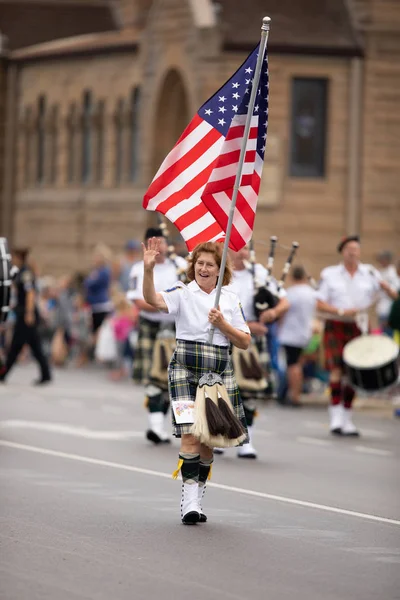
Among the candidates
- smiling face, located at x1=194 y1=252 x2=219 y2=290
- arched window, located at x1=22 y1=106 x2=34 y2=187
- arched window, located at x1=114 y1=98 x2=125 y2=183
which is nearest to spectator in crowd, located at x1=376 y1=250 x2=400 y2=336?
smiling face, located at x1=194 y1=252 x2=219 y2=290

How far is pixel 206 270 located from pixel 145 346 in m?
5.47

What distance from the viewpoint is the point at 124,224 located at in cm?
4206

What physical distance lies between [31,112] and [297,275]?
28377mm

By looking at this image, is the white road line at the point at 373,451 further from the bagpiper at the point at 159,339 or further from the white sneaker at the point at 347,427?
the bagpiper at the point at 159,339

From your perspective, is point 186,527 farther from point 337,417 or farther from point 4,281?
point 337,417

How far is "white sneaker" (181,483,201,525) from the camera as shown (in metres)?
9.73

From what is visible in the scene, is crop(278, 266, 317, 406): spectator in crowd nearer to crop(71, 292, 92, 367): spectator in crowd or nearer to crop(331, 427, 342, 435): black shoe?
crop(331, 427, 342, 435): black shoe

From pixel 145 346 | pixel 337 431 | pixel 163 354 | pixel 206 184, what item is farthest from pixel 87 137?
pixel 206 184

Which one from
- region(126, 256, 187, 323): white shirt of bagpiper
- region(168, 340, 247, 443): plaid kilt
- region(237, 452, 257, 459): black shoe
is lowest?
region(237, 452, 257, 459): black shoe

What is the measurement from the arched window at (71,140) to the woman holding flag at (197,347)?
3691cm

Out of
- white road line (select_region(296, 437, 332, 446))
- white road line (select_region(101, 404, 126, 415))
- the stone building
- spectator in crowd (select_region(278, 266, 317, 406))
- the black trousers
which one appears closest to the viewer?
white road line (select_region(296, 437, 332, 446))

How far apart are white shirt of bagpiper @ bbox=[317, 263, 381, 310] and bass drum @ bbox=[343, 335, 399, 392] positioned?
36 cm

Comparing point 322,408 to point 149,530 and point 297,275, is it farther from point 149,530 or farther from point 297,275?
point 149,530

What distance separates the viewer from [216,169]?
10.5 meters
